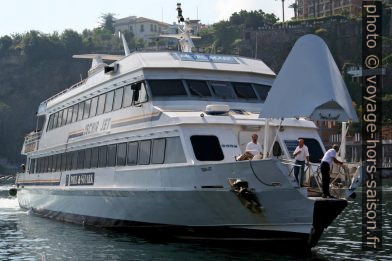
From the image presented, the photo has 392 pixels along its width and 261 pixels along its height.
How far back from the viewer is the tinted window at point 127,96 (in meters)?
21.7

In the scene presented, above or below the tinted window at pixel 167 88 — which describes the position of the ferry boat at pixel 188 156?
below

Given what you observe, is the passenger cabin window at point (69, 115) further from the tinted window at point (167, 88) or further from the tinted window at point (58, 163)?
the tinted window at point (167, 88)

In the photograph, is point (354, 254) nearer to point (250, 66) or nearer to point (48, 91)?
point (250, 66)

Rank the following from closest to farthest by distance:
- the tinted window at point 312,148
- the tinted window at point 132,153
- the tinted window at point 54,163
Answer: the tinted window at point 312,148 < the tinted window at point 132,153 < the tinted window at point 54,163

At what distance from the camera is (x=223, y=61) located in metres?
22.2

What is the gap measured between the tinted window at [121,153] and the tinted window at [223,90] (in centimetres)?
336

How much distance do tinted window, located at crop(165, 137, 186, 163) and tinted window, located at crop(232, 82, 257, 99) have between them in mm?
3623

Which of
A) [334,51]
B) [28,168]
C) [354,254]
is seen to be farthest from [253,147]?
[334,51]

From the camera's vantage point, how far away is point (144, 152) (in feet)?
66.3

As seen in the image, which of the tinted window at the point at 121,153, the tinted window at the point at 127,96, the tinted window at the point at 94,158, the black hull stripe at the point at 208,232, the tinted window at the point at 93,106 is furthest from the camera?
the tinted window at the point at 93,106

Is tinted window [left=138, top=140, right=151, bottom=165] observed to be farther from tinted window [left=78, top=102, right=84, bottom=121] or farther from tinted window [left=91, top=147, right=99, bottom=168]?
tinted window [left=78, top=102, right=84, bottom=121]

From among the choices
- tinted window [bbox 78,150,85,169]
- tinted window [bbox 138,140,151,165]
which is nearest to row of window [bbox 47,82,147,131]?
tinted window [bbox 78,150,85,169]

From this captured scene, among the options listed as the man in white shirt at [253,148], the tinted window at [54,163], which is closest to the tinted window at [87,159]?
the tinted window at [54,163]

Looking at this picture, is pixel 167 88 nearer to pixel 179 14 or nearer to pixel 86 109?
pixel 179 14
